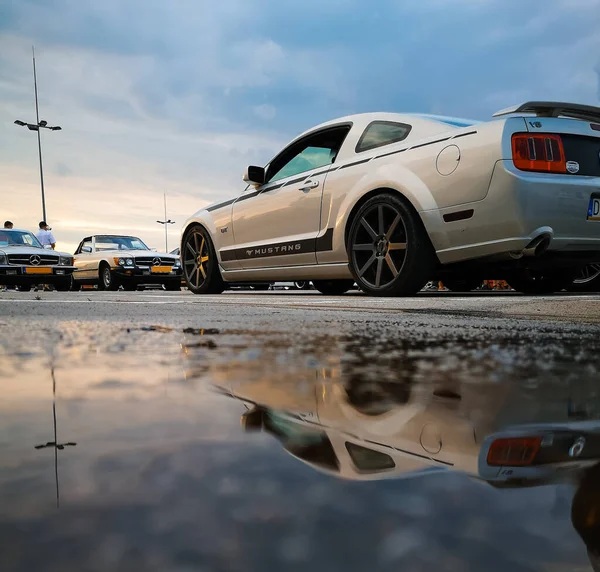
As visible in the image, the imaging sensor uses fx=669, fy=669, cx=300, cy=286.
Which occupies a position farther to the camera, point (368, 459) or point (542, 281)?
point (542, 281)

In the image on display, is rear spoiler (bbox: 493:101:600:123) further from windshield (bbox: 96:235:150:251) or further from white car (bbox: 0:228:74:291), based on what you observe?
windshield (bbox: 96:235:150:251)

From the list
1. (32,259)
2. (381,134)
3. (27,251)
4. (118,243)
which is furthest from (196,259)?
(118,243)

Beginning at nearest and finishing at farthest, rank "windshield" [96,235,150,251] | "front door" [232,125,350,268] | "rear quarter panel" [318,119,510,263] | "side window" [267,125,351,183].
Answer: "rear quarter panel" [318,119,510,263] → "front door" [232,125,350,268] → "side window" [267,125,351,183] → "windshield" [96,235,150,251]

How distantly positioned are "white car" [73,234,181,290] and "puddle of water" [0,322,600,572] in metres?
15.0

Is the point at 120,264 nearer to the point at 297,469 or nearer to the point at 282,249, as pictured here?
the point at 282,249

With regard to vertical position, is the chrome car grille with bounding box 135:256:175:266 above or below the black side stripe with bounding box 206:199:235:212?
below

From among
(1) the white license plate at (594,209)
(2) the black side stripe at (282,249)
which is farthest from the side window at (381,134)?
(1) the white license plate at (594,209)

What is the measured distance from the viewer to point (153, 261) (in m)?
16.0

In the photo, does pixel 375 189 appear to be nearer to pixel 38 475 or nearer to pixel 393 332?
pixel 393 332

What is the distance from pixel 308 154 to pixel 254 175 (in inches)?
23.8

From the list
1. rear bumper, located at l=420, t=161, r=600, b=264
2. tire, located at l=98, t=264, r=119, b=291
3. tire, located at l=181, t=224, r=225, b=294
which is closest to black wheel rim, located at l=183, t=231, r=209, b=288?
tire, located at l=181, t=224, r=225, b=294

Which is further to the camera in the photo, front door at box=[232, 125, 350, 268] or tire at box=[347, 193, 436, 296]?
front door at box=[232, 125, 350, 268]

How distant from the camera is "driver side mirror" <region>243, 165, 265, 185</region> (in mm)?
6594

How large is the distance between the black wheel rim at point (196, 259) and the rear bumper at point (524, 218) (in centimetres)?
364
